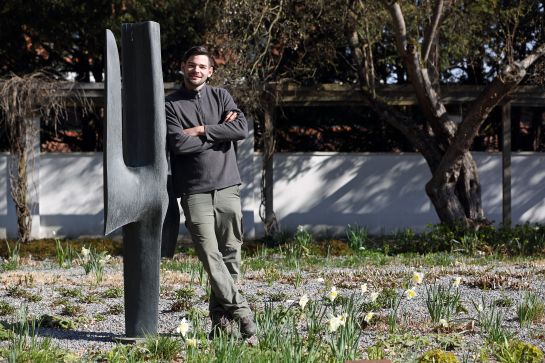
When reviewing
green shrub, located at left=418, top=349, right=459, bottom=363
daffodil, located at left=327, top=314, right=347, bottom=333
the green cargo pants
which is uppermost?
the green cargo pants

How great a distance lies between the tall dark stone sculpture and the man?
0.14 m

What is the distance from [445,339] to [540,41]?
28.3ft

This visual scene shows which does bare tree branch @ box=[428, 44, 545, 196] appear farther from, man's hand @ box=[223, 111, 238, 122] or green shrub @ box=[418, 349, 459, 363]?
green shrub @ box=[418, 349, 459, 363]

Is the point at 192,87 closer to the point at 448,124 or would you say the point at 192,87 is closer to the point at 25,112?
the point at 448,124

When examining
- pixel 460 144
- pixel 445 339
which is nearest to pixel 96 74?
pixel 460 144

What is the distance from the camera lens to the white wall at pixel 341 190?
43.2 ft

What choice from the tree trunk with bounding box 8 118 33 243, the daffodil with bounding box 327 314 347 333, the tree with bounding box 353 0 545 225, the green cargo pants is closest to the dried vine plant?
the tree trunk with bounding box 8 118 33 243

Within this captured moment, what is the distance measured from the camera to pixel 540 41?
39.4 ft

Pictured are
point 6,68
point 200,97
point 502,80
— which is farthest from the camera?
point 6,68

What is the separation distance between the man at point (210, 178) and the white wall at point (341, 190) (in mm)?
8463

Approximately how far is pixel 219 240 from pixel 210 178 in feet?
1.15

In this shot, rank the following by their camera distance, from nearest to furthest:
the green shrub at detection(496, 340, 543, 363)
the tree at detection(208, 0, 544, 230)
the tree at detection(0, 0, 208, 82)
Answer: the green shrub at detection(496, 340, 543, 363) < the tree at detection(208, 0, 544, 230) < the tree at detection(0, 0, 208, 82)

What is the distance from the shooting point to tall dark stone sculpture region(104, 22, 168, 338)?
4.26 m

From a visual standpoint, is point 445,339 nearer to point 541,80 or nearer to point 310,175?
point 541,80
